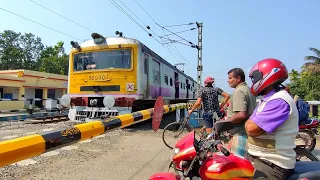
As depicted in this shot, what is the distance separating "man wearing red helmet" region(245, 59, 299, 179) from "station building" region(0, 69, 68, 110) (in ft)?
83.8

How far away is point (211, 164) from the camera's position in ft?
7.73

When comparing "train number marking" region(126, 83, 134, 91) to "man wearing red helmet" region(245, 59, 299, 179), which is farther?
"train number marking" region(126, 83, 134, 91)

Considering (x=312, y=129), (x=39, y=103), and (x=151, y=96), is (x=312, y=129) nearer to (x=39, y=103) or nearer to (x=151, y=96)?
(x=151, y=96)

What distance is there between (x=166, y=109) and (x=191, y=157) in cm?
615

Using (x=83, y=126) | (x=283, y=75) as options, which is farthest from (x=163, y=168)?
(x=283, y=75)

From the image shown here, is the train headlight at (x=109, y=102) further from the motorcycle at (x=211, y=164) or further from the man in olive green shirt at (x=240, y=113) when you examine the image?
the motorcycle at (x=211, y=164)

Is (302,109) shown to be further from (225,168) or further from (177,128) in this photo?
(225,168)

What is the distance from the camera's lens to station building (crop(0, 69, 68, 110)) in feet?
84.7

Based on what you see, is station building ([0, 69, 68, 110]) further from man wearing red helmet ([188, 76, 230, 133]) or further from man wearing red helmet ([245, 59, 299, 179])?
man wearing red helmet ([245, 59, 299, 179])

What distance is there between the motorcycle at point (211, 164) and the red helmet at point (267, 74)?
422 mm

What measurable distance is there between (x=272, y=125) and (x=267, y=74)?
17.7 inches

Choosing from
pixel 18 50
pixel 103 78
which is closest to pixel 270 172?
pixel 103 78

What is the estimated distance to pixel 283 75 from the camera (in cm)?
240

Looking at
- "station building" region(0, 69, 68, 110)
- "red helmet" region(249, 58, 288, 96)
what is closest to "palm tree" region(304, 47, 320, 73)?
"station building" region(0, 69, 68, 110)
